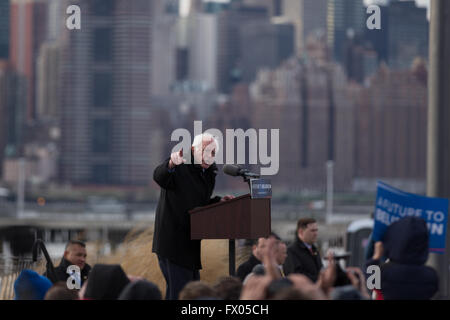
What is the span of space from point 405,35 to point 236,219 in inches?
6679

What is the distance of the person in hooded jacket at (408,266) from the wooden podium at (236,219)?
2.59 ft

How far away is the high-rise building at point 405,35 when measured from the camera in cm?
16912

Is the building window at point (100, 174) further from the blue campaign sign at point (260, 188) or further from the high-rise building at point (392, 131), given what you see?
the blue campaign sign at point (260, 188)

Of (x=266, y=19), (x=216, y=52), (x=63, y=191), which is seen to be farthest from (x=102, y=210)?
(x=266, y=19)

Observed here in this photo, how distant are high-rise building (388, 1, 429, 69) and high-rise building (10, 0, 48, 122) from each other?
6139 centimetres

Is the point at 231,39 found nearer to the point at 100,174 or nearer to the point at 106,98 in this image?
the point at 106,98

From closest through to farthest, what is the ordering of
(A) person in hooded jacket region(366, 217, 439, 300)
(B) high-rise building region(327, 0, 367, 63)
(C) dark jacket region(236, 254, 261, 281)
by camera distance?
(A) person in hooded jacket region(366, 217, 439, 300)
(C) dark jacket region(236, 254, 261, 281)
(B) high-rise building region(327, 0, 367, 63)

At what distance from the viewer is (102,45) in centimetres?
16638

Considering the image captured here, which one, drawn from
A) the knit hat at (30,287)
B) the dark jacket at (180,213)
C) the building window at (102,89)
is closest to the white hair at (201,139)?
the dark jacket at (180,213)

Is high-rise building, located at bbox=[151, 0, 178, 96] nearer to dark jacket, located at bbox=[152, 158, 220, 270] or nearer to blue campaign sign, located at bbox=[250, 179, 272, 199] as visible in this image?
dark jacket, located at bbox=[152, 158, 220, 270]

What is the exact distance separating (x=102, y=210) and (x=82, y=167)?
19.8 metres

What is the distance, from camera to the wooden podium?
6227 millimetres

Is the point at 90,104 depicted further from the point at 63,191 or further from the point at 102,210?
the point at 102,210

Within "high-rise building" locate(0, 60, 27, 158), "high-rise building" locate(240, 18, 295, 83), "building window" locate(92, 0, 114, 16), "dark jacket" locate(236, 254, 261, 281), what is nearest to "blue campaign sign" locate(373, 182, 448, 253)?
"dark jacket" locate(236, 254, 261, 281)
